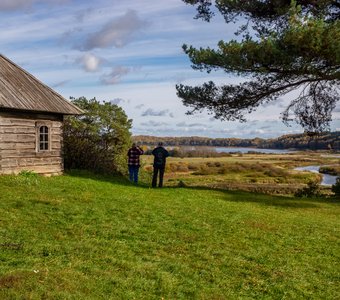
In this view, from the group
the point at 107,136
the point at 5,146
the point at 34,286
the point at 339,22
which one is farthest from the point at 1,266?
the point at 107,136

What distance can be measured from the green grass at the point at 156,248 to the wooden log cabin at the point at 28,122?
3.73 metres

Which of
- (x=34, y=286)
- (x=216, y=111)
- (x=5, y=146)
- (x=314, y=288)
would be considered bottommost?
(x=314, y=288)

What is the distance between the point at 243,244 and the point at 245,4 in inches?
533

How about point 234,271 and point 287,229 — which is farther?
point 287,229

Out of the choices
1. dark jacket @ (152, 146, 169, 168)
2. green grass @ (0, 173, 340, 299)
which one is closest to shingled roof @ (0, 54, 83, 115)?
green grass @ (0, 173, 340, 299)

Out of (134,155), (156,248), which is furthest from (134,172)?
(156,248)

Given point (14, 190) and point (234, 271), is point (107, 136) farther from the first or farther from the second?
point (234, 271)

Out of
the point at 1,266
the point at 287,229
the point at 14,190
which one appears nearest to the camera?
the point at 1,266

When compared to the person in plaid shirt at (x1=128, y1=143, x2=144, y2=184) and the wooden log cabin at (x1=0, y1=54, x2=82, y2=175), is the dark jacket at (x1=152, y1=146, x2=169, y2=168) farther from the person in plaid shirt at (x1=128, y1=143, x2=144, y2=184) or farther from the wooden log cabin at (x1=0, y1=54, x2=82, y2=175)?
the wooden log cabin at (x1=0, y1=54, x2=82, y2=175)

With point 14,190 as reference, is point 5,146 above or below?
above

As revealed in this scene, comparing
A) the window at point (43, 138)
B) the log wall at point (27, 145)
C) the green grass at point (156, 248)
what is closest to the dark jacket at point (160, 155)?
the green grass at point (156, 248)

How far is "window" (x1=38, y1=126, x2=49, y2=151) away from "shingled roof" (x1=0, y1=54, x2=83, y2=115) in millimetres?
1170

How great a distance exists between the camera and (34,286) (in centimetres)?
701

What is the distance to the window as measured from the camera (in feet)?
73.5
